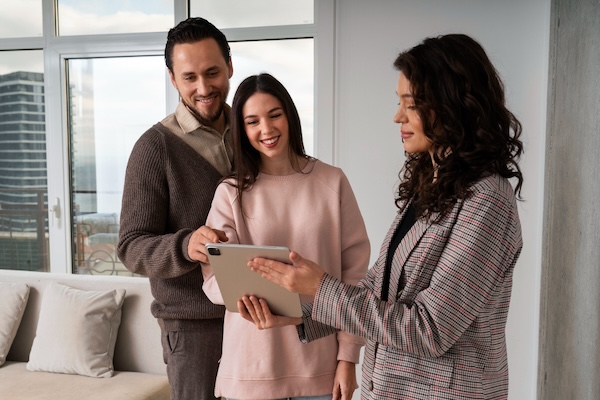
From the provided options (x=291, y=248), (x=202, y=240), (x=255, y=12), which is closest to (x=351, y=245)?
(x=291, y=248)

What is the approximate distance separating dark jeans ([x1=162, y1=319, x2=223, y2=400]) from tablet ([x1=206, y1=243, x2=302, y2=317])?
0.29 m

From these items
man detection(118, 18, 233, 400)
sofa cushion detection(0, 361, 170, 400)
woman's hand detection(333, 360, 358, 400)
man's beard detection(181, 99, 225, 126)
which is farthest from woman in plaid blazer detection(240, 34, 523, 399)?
sofa cushion detection(0, 361, 170, 400)

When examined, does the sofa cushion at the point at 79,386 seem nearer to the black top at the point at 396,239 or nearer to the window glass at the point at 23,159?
the window glass at the point at 23,159

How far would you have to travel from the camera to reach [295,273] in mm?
1227

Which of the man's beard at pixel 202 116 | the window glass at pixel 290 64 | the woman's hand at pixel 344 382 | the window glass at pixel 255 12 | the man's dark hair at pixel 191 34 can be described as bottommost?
the woman's hand at pixel 344 382

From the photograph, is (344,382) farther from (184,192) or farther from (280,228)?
(184,192)

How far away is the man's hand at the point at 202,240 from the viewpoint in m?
1.40

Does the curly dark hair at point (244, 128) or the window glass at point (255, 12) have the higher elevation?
the window glass at point (255, 12)

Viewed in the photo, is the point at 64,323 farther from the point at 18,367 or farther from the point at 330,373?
the point at 330,373

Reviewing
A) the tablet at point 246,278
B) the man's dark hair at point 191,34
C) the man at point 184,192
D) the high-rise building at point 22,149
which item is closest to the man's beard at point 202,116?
the man at point 184,192

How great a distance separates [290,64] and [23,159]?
197 cm

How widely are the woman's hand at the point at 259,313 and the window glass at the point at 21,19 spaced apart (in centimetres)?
320

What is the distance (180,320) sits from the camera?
5.49 ft

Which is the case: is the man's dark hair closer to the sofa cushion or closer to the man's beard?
the man's beard
